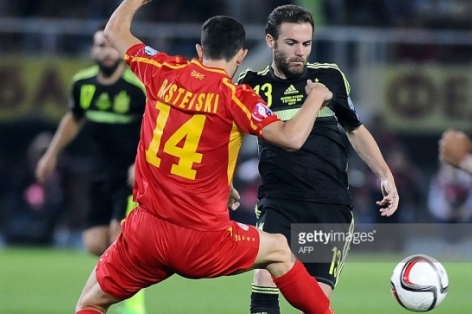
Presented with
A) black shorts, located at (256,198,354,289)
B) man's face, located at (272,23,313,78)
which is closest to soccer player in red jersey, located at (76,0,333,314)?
black shorts, located at (256,198,354,289)

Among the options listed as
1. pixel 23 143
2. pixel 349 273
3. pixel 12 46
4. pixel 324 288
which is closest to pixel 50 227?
pixel 23 143

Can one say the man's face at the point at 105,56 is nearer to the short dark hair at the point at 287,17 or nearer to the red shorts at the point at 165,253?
the short dark hair at the point at 287,17

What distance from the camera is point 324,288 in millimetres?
7012

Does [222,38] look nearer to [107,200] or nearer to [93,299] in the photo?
[93,299]

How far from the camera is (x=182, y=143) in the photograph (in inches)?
236

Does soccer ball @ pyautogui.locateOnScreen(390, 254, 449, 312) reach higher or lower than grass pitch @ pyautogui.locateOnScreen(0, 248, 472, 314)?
higher

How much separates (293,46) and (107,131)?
3.67 meters

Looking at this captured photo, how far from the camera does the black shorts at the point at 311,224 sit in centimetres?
712

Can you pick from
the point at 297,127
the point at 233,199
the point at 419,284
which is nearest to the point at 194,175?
the point at 297,127

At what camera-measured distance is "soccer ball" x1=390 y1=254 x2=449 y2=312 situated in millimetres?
7316

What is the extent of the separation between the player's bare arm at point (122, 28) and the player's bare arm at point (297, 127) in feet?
3.88

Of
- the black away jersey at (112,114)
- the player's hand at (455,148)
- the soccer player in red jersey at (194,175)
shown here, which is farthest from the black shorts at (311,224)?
the black away jersey at (112,114)

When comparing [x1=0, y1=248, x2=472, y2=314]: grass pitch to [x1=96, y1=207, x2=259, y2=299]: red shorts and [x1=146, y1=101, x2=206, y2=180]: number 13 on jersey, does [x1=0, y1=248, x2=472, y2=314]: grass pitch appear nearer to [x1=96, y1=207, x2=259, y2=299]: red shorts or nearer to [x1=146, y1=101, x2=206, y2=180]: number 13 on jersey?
[x1=96, y1=207, x2=259, y2=299]: red shorts

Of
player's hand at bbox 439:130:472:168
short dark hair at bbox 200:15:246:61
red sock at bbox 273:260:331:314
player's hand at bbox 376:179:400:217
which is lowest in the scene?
red sock at bbox 273:260:331:314
